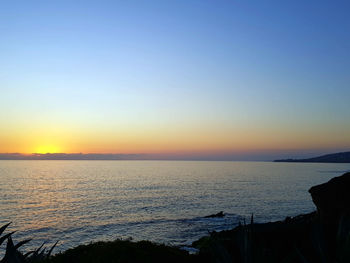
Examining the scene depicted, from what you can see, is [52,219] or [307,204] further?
[307,204]

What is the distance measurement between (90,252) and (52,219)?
3854 cm

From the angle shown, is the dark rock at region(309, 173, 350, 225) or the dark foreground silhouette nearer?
the dark foreground silhouette

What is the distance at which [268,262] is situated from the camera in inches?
165

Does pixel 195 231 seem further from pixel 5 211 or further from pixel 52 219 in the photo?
pixel 5 211

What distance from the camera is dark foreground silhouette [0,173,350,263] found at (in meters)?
4.22

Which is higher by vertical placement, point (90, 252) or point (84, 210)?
point (90, 252)

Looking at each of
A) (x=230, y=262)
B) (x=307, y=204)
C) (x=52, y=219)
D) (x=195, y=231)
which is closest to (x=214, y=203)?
(x=307, y=204)

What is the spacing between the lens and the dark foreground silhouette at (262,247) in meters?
4.22

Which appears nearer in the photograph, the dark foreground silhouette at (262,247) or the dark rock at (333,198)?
the dark foreground silhouette at (262,247)

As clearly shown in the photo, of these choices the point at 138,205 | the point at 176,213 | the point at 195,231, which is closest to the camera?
the point at 195,231

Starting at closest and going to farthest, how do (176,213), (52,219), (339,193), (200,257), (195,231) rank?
(200,257), (339,193), (195,231), (52,219), (176,213)

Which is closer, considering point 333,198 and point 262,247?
point 262,247

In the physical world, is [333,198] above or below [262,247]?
below

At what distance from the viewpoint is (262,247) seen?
4.39 metres
